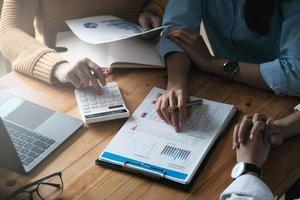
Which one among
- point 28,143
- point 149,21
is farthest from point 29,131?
point 149,21

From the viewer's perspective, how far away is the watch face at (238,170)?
37.2 inches

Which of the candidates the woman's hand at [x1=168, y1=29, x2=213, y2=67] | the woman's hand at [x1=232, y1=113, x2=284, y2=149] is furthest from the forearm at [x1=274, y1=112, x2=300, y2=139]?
the woman's hand at [x1=168, y1=29, x2=213, y2=67]

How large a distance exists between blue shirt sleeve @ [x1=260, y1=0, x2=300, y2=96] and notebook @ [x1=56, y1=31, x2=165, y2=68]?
1.06 ft

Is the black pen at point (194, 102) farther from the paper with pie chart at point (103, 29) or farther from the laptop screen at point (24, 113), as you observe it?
the laptop screen at point (24, 113)

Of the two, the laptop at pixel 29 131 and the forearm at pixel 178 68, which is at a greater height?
the forearm at pixel 178 68

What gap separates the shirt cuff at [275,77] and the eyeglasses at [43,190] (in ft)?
2.07

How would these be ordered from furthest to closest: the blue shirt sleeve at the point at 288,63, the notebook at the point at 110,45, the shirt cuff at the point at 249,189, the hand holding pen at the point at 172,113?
the notebook at the point at 110,45
the blue shirt sleeve at the point at 288,63
the hand holding pen at the point at 172,113
the shirt cuff at the point at 249,189

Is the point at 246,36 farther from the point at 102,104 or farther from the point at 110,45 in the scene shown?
the point at 102,104

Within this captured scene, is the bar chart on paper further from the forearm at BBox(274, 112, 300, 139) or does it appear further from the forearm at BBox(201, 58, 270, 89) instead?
the forearm at BBox(201, 58, 270, 89)

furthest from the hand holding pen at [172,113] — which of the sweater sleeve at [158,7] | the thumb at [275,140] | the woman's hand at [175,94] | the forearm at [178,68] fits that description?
the sweater sleeve at [158,7]

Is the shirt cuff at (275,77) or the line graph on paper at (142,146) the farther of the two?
the shirt cuff at (275,77)

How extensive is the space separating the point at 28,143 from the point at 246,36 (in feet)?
2.68

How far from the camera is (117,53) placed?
4.45ft

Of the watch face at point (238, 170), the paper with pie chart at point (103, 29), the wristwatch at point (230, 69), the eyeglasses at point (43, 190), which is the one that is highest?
the paper with pie chart at point (103, 29)
